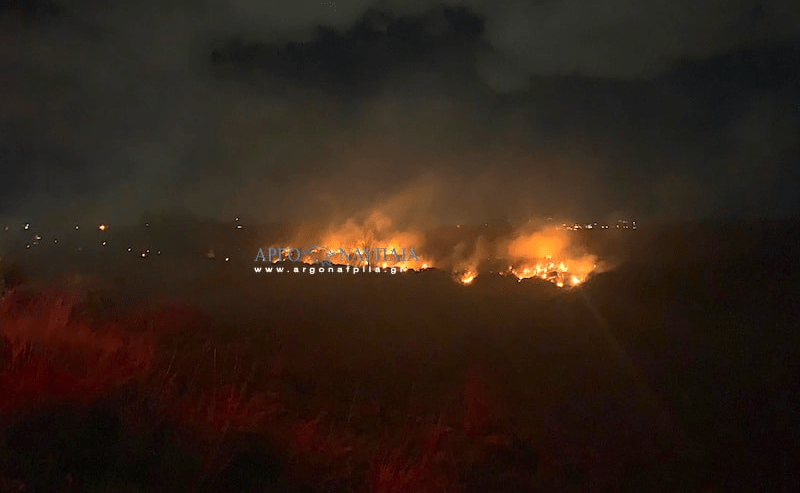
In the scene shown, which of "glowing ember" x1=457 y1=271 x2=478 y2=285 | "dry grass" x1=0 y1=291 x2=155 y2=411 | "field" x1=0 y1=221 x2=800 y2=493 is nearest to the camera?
"field" x1=0 y1=221 x2=800 y2=493

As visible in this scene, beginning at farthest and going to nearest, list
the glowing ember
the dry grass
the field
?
the glowing ember → the dry grass → the field

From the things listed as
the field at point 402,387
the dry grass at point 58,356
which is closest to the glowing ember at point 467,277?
the field at point 402,387

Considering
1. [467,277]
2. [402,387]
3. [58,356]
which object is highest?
[467,277]

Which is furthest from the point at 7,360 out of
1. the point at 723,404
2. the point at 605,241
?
the point at 605,241

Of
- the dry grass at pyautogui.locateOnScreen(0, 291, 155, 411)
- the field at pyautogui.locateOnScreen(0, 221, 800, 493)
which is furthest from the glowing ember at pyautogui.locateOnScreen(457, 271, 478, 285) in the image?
the dry grass at pyautogui.locateOnScreen(0, 291, 155, 411)

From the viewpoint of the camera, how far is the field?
516 centimetres

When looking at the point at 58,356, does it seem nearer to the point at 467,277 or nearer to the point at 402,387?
the point at 402,387

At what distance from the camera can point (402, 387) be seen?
31.4ft

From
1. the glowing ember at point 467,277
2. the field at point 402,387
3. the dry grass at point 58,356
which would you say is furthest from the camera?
the glowing ember at point 467,277

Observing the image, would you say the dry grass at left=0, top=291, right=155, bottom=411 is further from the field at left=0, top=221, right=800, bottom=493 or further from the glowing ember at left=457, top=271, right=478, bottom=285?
the glowing ember at left=457, top=271, right=478, bottom=285

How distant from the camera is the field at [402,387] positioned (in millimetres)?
5164

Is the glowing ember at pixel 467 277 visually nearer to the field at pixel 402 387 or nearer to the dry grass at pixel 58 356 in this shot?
the field at pixel 402 387

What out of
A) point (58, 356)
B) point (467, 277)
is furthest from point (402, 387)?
point (467, 277)

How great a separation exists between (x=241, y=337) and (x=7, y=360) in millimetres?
5010
